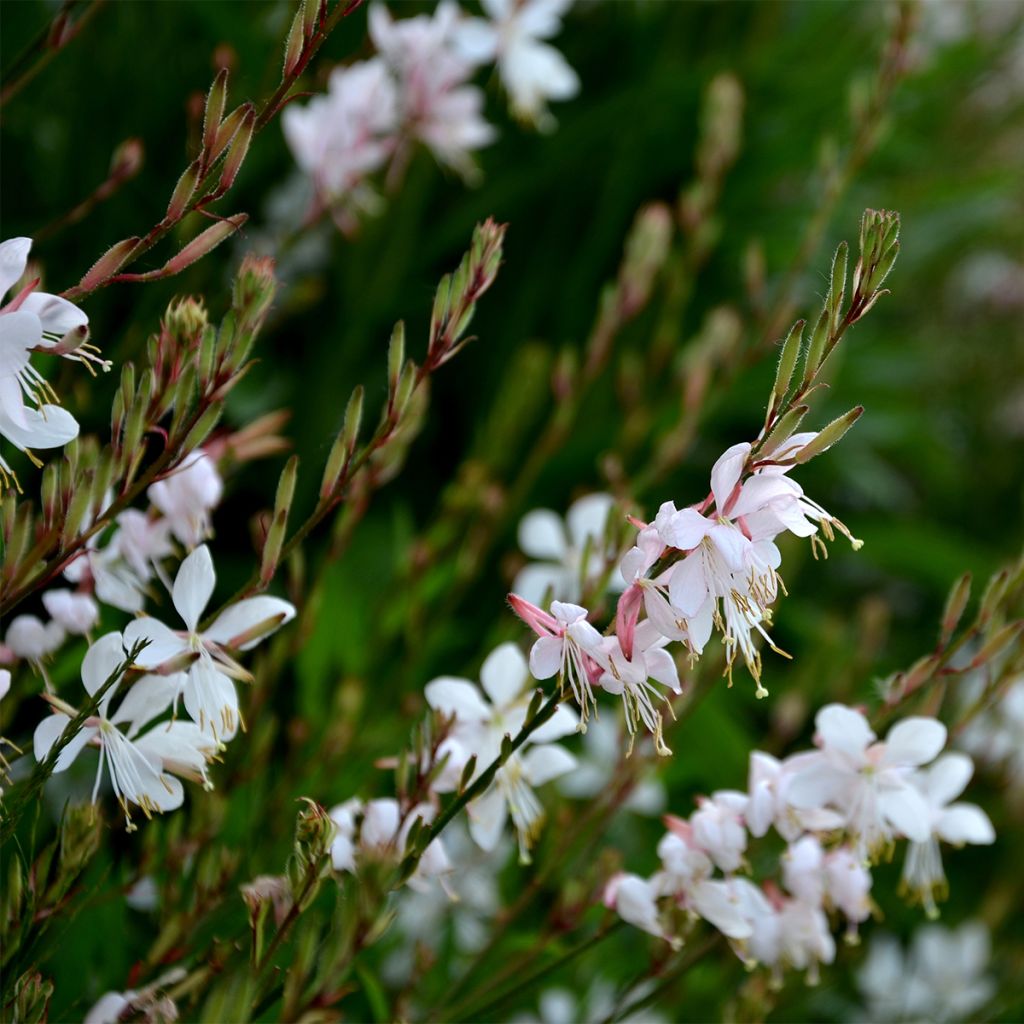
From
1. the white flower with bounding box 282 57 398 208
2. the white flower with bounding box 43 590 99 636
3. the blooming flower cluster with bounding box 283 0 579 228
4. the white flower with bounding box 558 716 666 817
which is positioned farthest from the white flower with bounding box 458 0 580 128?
the white flower with bounding box 43 590 99 636

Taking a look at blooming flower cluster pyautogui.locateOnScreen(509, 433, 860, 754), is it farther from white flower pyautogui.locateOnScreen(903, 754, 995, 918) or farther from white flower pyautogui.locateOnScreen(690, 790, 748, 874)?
white flower pyautogui.locateOnScreen(903, 754, 995, 918)

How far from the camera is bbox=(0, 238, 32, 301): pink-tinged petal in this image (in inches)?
19.5

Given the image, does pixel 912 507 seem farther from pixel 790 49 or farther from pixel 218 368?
pixel 218 368

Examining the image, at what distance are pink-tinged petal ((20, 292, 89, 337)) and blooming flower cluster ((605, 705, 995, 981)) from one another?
14.8 inches

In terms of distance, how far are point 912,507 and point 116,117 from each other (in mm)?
1678

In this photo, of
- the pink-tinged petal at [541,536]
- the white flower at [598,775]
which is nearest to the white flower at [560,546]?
the pink-tinged petal at [541,536]

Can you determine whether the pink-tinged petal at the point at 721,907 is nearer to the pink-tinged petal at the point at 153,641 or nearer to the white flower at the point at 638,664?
the white flower at the point at 638,664

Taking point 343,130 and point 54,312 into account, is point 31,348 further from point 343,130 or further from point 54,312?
point 343,130

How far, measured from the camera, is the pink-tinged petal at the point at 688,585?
473 mm

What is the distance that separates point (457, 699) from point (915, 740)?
25 centimetres

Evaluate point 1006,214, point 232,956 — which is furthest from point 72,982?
point 1006,214

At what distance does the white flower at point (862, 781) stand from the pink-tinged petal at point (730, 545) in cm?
20

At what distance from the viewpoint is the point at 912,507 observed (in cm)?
248

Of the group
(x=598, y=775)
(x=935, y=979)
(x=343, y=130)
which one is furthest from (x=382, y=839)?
(x=935, y=979)
